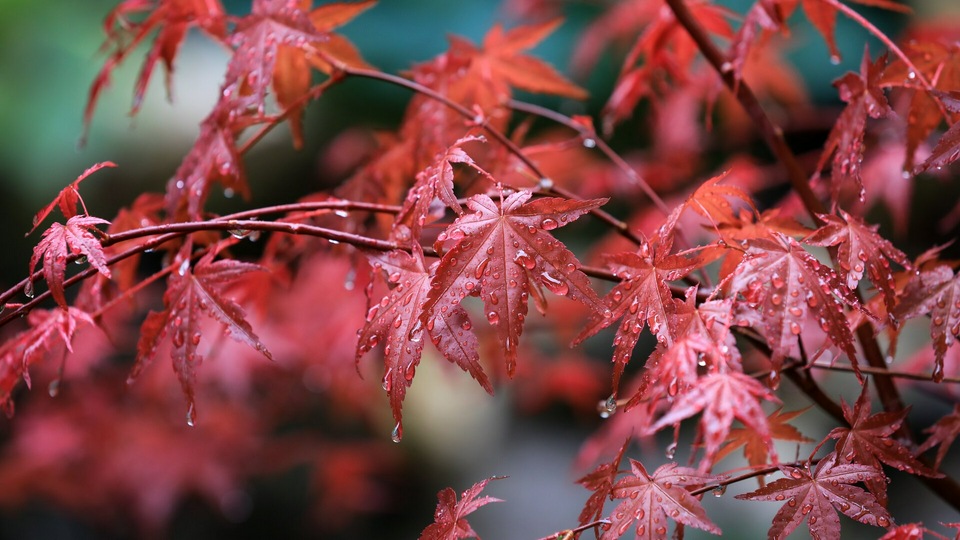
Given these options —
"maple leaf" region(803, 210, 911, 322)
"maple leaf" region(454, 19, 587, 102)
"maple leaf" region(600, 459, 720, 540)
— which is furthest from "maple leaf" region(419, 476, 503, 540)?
"maple leaf" region(454, 19, 587, 102)

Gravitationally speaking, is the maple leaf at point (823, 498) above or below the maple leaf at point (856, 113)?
below

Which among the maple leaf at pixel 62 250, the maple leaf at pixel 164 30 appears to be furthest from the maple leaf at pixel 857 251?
the maple leaf at pixel 164 30

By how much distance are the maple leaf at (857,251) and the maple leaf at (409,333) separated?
0.30m

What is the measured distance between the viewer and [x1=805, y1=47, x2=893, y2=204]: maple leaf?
72 centimetres

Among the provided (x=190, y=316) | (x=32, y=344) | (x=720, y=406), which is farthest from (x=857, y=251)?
(x=32, y=344)

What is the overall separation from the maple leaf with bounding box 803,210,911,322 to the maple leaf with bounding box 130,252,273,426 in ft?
1.66

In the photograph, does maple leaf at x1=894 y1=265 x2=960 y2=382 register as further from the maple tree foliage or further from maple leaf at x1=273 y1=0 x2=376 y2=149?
maple leaf at x1=273 y1=0 x2=376 y2=149

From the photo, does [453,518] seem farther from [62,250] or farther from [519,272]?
[62,250]

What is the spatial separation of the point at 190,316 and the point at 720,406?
48 cm

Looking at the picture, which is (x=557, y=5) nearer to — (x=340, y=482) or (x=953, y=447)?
(x=340, y=482)

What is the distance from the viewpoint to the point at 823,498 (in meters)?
0.60

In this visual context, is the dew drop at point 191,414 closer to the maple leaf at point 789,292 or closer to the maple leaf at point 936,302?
the maple leaf at point 789,292

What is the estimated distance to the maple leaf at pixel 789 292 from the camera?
568 millimetres

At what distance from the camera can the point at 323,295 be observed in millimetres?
1787
